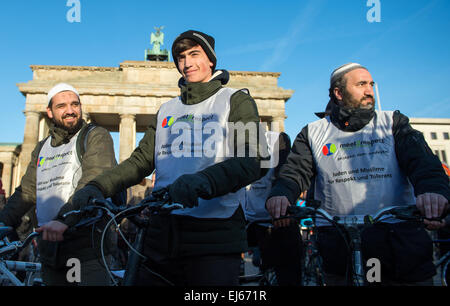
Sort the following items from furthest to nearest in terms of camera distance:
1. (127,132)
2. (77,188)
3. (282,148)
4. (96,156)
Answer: (127,132)
(282,148)
(96,156)
(77,188)

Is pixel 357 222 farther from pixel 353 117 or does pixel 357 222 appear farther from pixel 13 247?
pixel 13 247

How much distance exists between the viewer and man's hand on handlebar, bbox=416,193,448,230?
67.2 inches

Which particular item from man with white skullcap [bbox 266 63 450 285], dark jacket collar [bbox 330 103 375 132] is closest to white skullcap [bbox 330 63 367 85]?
man with white skullcap [bbox 266 63 450 285]

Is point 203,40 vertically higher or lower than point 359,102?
higher

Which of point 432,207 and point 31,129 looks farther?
point 31,129

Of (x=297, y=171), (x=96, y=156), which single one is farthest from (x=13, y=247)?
(x=297, y=171)

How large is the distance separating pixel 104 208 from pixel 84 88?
98.8 ft

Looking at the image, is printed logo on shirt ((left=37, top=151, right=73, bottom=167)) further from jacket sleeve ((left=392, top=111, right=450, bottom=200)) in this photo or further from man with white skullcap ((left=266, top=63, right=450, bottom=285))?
jacket sleeve ((left=392, top=111, right=450, bottom=200))

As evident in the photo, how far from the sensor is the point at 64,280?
282cm

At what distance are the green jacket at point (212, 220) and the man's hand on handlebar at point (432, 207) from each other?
808mm

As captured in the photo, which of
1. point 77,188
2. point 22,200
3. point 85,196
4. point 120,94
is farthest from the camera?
point 120,94

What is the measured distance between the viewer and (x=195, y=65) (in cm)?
228

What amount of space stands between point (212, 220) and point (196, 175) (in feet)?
1.28

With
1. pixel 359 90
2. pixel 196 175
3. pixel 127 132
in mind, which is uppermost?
pixel 127 132
